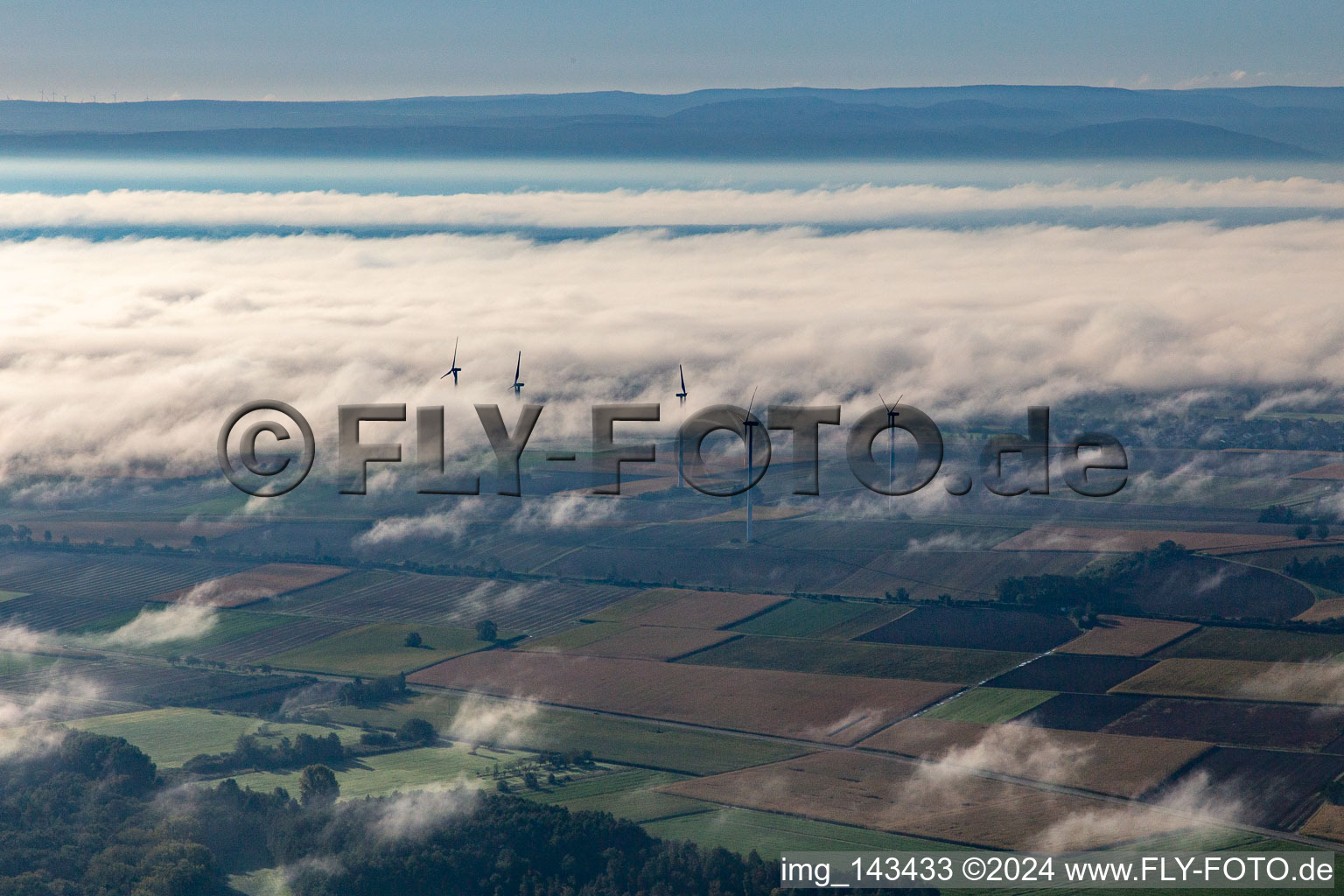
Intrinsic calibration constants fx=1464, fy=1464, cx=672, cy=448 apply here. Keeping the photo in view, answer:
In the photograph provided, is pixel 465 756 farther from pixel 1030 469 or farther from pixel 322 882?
pixel 1030 469

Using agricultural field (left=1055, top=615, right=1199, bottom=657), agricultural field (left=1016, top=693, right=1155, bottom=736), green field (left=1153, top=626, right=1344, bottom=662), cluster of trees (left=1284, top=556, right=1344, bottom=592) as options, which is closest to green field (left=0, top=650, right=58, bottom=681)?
agricultural field (left=1016, top=693, right=1155, bottom=736)

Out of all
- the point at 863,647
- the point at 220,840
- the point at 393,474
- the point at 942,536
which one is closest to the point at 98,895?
the point at 220,840

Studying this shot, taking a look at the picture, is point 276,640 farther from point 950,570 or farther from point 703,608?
point 950,570

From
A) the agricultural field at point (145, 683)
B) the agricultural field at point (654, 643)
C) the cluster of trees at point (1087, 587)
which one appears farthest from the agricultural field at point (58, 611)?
the cluster of trees at point (1087, 587)

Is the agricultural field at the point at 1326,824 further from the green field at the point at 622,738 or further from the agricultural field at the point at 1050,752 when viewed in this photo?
the green field at the point at 622,738

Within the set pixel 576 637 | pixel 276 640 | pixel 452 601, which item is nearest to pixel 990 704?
pixel 576 637

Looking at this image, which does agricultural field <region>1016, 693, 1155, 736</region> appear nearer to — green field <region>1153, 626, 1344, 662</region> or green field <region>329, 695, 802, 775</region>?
green field <region>1153, 626, 1344, 662</region>

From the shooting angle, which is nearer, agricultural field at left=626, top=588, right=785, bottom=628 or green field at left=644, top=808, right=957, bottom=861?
green field at left=644, top=808, right=957, bottom=861
